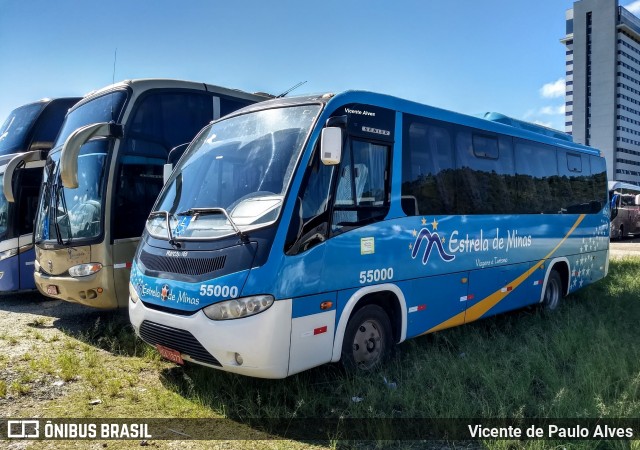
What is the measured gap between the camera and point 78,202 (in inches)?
298

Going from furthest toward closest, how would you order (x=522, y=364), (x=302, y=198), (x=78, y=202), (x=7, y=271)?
(x=7, y=271) → (x=78, y=202) → (x=522, y=364) → (x=302, y=198)

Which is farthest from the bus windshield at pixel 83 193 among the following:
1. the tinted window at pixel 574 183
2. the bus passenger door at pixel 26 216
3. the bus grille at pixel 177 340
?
the tinted window at pixel 574 183

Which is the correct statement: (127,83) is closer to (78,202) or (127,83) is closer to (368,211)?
(78,202)

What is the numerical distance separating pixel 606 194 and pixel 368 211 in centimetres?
854

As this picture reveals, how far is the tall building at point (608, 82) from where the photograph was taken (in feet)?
341

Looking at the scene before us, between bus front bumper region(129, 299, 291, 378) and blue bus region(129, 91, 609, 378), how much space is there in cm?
1

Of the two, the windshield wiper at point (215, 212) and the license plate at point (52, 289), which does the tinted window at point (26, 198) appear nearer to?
the license plate at point (52, 289)

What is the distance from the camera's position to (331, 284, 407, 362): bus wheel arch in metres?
4.98

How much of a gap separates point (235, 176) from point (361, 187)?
1.34m

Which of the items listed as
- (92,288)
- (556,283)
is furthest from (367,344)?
(556,283)

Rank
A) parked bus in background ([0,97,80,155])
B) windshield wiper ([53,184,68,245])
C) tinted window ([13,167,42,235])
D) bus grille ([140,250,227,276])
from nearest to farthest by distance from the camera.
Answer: bus grille ([140,250,227,276]) → windshield wiper ([53,184,68,245]) → tinted window ([13,167,42,235]) → parked bus in background ([0,97,80,155])

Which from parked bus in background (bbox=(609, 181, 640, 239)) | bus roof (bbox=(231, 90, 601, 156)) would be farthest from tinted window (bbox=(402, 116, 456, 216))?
parked bus in background (bbox=(609, 181, 640, 239))

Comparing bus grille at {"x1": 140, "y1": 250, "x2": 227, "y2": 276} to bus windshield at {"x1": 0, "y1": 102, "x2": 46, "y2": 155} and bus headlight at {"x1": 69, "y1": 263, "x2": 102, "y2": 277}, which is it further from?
bus windshield at {"x1": 0, "y1": 102, "x2": 46, "y2": 155}

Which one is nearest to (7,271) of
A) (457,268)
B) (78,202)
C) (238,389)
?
(78,202)
